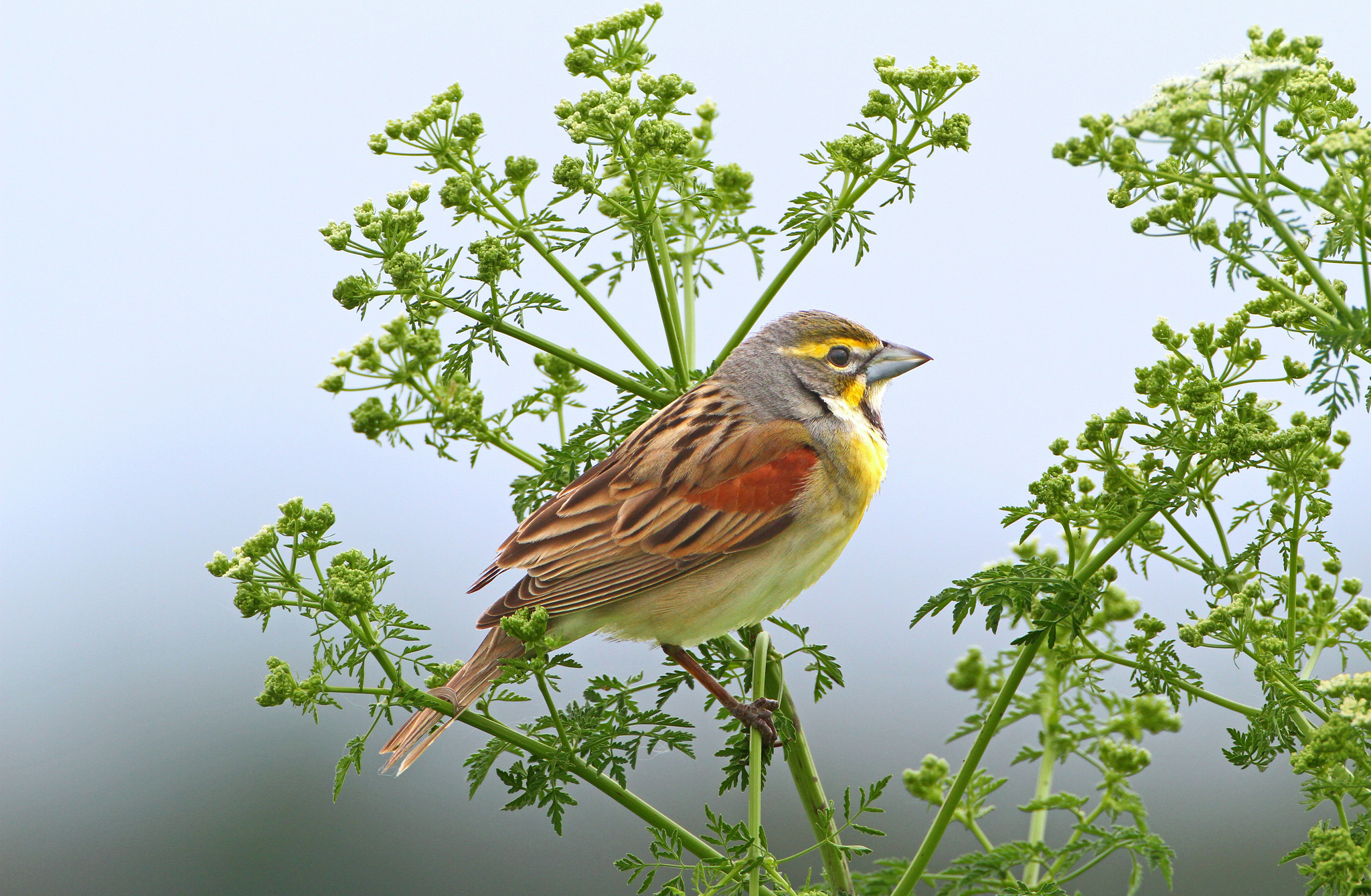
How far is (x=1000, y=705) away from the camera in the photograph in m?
2.52

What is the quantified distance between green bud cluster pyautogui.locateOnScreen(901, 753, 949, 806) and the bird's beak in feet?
4.77

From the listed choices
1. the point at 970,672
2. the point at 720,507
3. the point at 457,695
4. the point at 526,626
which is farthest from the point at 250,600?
the point at 970,672

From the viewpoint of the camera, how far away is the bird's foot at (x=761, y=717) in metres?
3.04

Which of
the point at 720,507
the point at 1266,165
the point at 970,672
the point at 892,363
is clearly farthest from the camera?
the point at 892,363

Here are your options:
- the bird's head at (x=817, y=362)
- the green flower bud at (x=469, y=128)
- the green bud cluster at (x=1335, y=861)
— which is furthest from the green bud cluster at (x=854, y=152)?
the green bud cluster at (x=1335, y=861)

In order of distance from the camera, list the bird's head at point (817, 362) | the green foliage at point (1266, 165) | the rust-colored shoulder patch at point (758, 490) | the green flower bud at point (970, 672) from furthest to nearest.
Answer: the bird's head at point (817, 362) < the rust-colored shoulder patch at point (758, 490) < the green flower bud at point (970, 672) < the green foliage at point (1266, 165)

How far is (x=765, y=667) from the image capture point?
3156 millimetres

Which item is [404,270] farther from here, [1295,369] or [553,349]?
[1295,369]

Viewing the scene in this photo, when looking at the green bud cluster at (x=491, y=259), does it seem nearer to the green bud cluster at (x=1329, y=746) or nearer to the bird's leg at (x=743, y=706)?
the bird's leg at (x=743, y=706)

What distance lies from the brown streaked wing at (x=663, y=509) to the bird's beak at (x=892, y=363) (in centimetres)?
36

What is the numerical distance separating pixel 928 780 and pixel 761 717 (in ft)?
1.48

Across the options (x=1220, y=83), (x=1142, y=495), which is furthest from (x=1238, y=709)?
(x=1220, y=83)

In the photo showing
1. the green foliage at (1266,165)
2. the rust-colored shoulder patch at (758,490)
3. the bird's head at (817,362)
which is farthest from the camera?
the bird's head at (817,362)

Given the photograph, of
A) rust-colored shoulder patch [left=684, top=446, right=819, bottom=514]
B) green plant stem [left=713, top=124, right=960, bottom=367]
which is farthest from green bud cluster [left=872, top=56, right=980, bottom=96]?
rust-colored shoulder patch [left=684, top=446, right=819, bottom=514]
